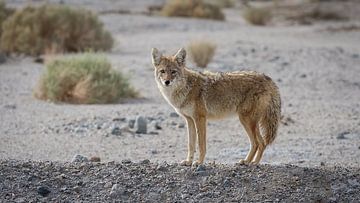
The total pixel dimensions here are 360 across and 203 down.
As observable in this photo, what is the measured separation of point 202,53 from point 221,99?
12.0 meters

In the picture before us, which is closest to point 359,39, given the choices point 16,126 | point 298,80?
point 298,80

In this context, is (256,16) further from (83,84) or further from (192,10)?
(83,84)

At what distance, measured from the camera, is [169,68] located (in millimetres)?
9273

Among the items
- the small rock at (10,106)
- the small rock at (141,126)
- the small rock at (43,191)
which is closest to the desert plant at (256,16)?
the small rock at (10,106)

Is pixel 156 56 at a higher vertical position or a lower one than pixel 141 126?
higher

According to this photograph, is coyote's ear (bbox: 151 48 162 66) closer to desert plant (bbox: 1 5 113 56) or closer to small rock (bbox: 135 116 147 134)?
small rock (bbox: 135 116 147 134)

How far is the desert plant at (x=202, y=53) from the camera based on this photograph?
21.2 meters

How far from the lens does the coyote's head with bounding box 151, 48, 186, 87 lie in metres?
9.20

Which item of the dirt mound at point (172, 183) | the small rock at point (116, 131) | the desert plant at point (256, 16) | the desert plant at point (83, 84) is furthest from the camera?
the desert plant at point (256, 16)

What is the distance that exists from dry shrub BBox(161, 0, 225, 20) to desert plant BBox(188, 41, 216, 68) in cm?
1358

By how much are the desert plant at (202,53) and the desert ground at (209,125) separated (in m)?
0.24

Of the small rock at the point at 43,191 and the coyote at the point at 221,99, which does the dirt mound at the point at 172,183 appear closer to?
the small rock at the point at 43,191

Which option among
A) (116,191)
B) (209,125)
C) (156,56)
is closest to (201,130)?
(156,56)

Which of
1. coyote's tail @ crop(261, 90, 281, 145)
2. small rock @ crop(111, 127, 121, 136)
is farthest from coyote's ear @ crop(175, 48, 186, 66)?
small rock @ crop(111, 127, 121, 136)
